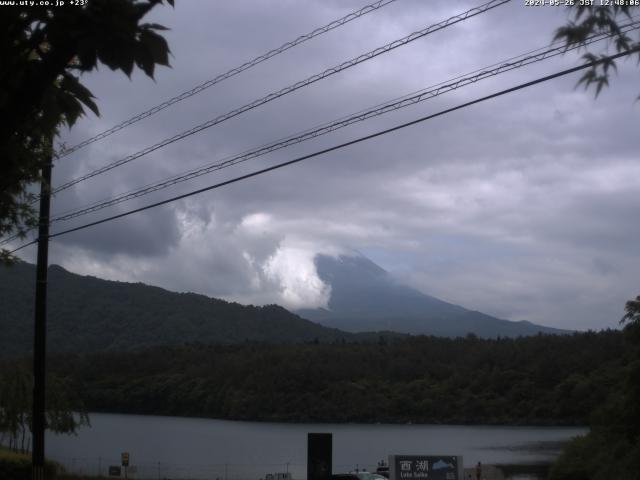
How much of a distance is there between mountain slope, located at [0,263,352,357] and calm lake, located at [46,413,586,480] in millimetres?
13738

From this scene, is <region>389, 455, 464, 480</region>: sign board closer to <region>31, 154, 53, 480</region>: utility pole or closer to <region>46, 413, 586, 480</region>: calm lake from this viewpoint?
<region>31, 154, 53, 480</region>: utility pole

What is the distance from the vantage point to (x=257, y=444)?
3388 inches

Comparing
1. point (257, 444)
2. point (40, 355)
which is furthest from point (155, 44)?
point (257, 444)

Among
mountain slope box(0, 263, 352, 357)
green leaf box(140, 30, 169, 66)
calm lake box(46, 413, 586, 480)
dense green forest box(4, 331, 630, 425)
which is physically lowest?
calm lake box(46, 413, 586, 480)

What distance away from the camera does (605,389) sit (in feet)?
288

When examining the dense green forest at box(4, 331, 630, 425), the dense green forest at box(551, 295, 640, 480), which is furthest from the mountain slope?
the dense green forest at box(551, 295, 640, 480)

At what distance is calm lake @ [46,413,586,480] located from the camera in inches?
2544

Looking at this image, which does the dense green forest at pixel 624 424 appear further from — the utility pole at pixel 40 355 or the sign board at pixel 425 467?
the utility pole at pixel 40 355

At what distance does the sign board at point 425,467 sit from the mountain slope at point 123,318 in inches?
2916

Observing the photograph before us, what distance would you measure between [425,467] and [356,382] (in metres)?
98.4

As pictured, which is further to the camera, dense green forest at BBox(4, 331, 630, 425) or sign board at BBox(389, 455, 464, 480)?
dense green forest at BBox(4, 331, 630, 425)

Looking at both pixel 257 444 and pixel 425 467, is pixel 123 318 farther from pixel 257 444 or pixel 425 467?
pixel 425 467

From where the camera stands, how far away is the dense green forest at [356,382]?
10769 cm

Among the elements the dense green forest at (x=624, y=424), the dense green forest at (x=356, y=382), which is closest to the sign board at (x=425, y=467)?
the dense green forest at (x=624, y=424)
